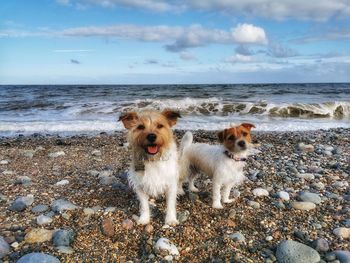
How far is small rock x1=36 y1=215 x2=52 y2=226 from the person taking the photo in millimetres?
5082

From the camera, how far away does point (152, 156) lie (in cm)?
486

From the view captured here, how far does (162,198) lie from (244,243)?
5.81 feet

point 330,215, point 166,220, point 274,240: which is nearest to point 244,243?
point 274,240

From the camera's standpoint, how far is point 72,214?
532cm

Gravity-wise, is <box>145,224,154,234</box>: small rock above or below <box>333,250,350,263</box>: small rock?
below

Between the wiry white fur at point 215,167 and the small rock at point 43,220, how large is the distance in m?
2.02

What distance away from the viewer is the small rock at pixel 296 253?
4117mm

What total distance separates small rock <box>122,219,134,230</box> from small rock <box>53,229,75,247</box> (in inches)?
25.1

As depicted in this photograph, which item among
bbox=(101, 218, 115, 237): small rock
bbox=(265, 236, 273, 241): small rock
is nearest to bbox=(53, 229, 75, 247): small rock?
bbox=(101, 218, 115, 237): small rock

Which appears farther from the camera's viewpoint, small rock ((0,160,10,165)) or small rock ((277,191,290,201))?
small rock ((0,160,10,165))

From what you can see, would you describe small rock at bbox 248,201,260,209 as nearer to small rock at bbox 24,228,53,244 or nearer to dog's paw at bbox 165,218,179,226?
dog's paw at bbox 165,218,179,226

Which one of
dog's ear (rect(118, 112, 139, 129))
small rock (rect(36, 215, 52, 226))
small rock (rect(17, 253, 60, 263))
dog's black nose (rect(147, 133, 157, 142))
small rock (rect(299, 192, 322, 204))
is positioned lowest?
small rock (rect(36, 215, 52, 226))

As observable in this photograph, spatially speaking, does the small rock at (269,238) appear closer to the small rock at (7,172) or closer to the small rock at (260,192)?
the small rock at (260,192)

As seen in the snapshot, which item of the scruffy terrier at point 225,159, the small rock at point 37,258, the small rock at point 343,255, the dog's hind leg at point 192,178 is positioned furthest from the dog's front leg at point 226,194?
the small rock at point 37,258
